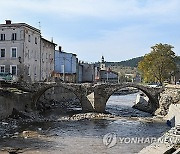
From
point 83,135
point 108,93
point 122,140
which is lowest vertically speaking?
point 122,140

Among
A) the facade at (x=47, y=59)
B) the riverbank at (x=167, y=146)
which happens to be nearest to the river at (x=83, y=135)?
the riverbank at (x=167, y=146)

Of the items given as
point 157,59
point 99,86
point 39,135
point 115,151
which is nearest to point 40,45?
point 99,86

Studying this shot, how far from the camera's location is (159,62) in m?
69.4

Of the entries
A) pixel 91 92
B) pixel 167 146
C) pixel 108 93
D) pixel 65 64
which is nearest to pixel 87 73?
pixel 65 64

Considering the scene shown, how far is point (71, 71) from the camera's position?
303 feet

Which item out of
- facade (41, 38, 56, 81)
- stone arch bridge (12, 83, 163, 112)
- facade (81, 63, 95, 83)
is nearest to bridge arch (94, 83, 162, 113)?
stone arch bridge (12, 83, 163, 112)

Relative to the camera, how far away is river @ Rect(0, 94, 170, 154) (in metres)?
29.2

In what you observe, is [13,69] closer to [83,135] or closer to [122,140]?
[83,135]

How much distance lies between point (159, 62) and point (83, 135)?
3733 cm

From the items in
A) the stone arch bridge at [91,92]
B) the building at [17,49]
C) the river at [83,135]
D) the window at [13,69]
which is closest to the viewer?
the river at [83,135]

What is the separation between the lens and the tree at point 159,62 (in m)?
69.4

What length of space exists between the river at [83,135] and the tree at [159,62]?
23.3m

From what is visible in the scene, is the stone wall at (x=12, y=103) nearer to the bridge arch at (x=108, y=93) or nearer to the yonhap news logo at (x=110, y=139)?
the bridge arch at (x=108, y=93)

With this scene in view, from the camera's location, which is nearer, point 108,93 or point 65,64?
point 108,93
